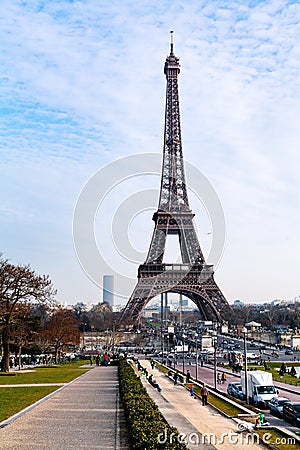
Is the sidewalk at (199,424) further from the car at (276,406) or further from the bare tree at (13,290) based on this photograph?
the bare tree at (13,290)

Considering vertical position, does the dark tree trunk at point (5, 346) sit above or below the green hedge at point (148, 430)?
above

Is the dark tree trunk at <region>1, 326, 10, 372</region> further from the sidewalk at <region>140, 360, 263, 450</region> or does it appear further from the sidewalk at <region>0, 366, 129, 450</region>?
the sidewalk at <region>140, 360, 263, 450</region>

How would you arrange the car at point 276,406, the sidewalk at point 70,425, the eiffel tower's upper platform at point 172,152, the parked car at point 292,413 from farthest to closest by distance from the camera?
the eiffel tower's upper platform at point 172,152 < the car at point 276,406 < the parked car at point 292,413 < the sidewalk at point 70,425

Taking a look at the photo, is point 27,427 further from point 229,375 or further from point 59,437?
point 229,375

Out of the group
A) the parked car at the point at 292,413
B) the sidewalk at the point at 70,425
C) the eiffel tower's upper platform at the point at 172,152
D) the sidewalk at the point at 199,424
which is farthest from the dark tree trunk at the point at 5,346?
the eiffel tower's upper platform at the point at 172,152

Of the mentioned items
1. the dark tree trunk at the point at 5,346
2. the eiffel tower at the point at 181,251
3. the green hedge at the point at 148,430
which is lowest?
the green hedge at the point at 148,430

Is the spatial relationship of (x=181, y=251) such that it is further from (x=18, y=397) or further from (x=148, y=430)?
(x=148, y=430)

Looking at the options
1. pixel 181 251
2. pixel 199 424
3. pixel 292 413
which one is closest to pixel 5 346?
pixel 199 424
